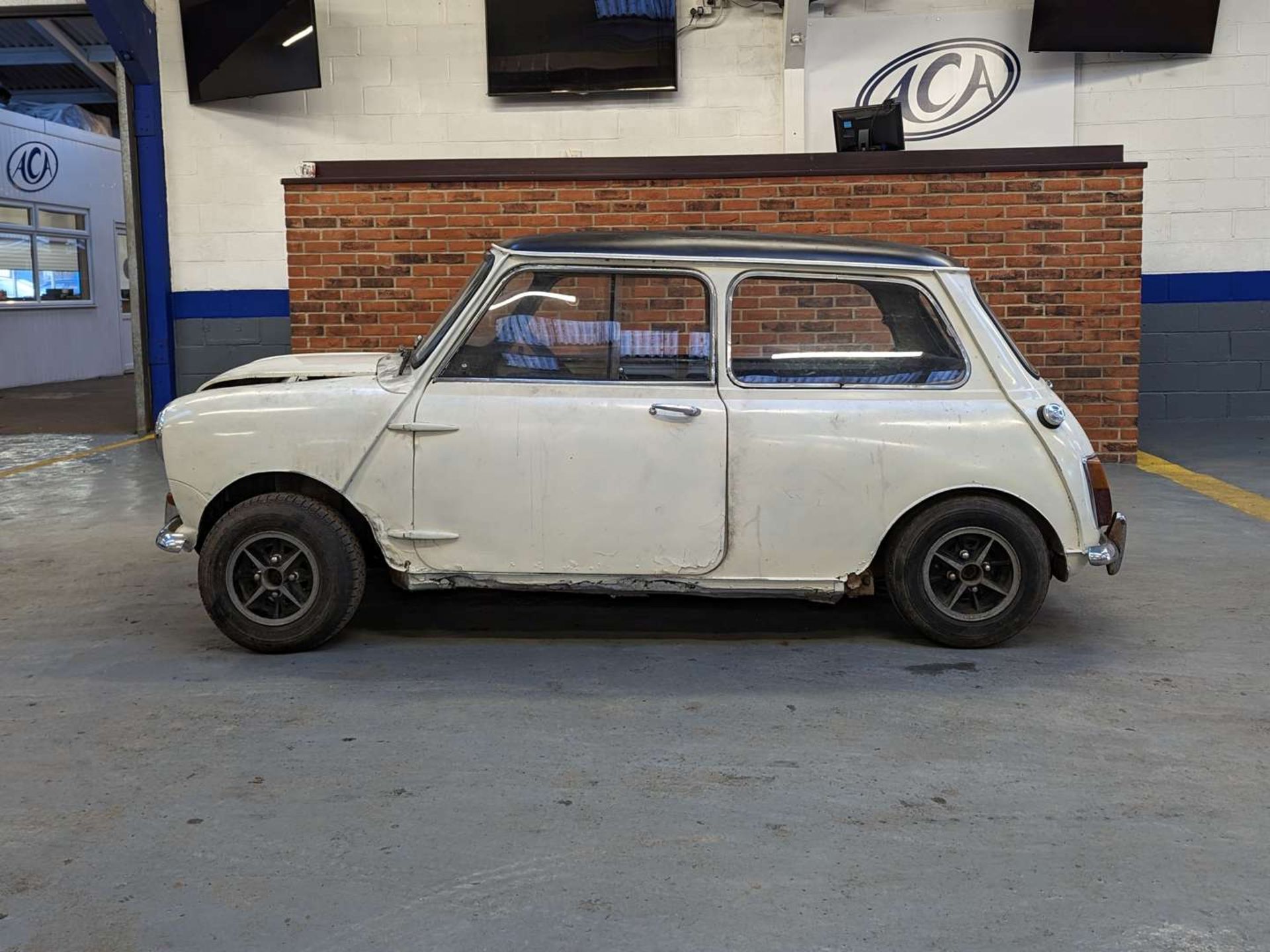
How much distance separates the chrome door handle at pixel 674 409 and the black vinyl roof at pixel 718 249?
591 millimetres

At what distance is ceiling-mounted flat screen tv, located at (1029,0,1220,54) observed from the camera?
37.4ft

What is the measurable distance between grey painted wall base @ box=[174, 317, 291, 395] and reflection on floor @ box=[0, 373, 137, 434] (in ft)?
2.97

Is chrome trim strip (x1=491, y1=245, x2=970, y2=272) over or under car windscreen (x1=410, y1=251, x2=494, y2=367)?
A: over

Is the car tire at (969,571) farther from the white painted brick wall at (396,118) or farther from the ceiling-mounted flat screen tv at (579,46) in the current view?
the ceiling-mounted flat screen tv at (579,46)

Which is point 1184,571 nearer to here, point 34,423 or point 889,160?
point 889,160

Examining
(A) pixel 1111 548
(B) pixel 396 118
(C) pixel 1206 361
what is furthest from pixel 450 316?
(C) pixel 1206 361

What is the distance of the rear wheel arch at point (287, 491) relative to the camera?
5020 millimetres

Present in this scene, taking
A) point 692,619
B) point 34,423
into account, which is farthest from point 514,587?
point 34,423

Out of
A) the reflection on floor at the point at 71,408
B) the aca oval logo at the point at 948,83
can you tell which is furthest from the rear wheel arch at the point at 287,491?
the aca oval logo at the point at 948,83

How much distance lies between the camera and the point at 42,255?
19.0m

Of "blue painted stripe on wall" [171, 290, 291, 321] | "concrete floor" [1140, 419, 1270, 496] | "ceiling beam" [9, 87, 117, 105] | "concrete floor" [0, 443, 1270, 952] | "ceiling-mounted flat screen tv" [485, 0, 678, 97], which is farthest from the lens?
"ceiling beam" [9, 87, 117, 105]

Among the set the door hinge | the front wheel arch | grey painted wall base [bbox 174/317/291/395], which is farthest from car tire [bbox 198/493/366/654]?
grey painted wall base [bbox 174/317/291/395]

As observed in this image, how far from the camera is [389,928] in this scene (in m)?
2.85

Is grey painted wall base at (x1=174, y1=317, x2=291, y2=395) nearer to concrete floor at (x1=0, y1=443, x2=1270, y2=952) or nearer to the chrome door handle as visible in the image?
concrete floor at (x1=0, y1=443, x2=1270, y2=952)
